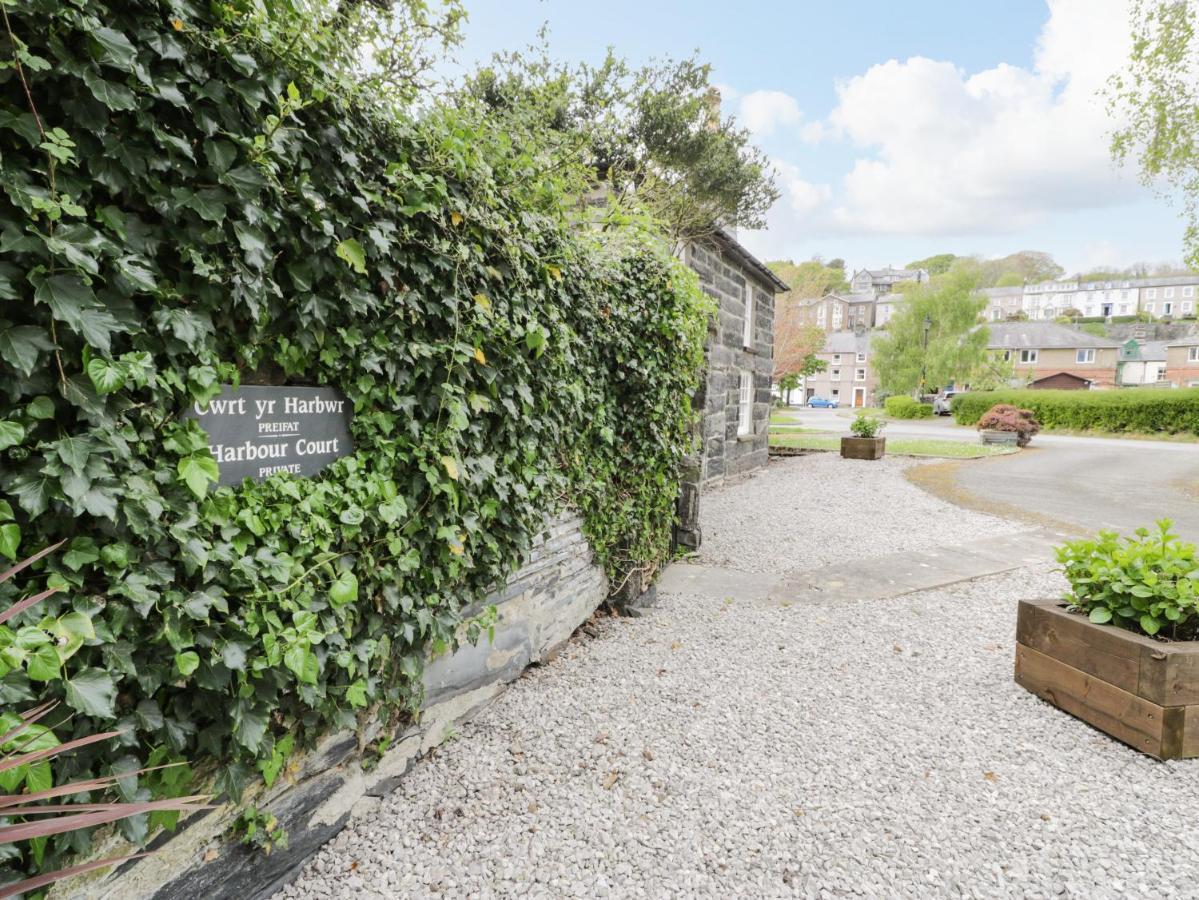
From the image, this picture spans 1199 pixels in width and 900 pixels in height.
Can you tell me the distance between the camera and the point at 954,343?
3488 centimetres

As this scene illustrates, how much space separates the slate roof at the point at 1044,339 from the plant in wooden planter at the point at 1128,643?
52883mm

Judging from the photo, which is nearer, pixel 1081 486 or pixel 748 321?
pixel 1081 486

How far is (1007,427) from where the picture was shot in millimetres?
18375

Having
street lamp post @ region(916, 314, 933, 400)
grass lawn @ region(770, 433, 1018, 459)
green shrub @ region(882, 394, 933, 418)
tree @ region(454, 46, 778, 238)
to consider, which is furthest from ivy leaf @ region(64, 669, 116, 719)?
street lamp post @ region(916, 314, 933, 400)

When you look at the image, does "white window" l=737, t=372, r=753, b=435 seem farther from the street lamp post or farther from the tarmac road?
the street lamp post

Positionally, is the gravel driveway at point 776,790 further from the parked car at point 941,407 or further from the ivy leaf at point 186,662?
the parked car at point 941,407

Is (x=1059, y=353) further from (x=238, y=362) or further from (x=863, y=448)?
(x=238, y=362)

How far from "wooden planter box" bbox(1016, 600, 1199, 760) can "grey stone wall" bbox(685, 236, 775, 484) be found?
545 cm

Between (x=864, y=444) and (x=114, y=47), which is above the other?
(x=114, y=47)

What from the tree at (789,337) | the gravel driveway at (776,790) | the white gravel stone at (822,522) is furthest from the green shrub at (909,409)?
the gravel driveway at (776,790)

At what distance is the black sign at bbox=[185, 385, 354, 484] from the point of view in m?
1.80

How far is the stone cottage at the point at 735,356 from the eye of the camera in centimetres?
1000

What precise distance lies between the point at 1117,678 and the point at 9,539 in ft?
13.4

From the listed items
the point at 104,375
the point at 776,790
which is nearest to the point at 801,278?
the point at 776,790
